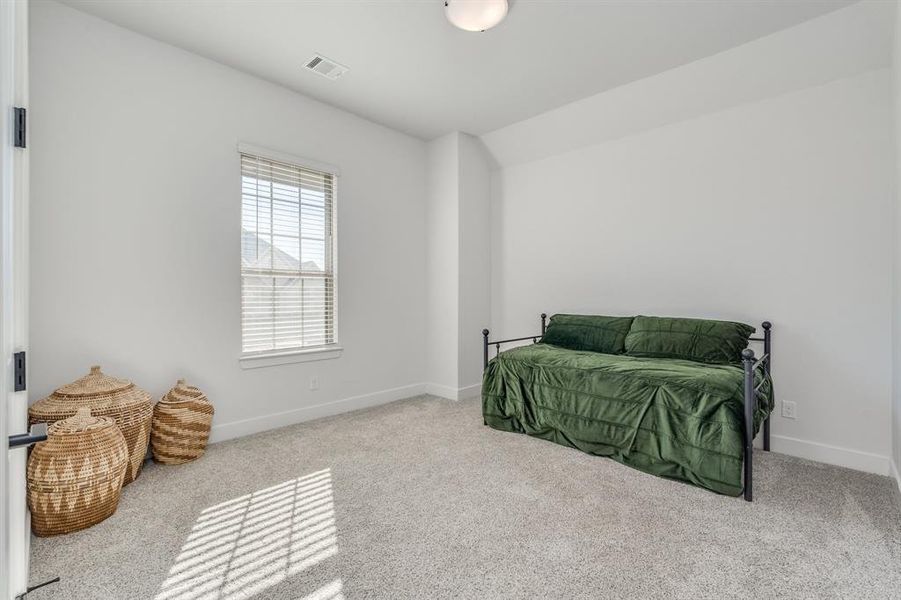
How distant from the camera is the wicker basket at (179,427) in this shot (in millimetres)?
2592

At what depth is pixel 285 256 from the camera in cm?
344

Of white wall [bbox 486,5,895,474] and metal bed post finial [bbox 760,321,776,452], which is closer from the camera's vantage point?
white wall [bbox 486,5,895,474]

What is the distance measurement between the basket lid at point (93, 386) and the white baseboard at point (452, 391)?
254 centimetres

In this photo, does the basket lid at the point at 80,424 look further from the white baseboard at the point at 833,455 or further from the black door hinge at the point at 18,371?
the white baseboard at the point at 833,455

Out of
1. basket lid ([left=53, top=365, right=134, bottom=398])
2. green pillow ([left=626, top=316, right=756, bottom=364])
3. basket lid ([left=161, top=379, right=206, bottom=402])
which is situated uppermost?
green pillow ([left=626, top=316, right=756, bottom=364])

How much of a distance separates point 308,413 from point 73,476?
1726 millimetres

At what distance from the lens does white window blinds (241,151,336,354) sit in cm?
324

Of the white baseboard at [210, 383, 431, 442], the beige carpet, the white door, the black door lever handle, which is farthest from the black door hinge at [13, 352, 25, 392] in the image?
the white baseboard at [210, 383, 431, 442]

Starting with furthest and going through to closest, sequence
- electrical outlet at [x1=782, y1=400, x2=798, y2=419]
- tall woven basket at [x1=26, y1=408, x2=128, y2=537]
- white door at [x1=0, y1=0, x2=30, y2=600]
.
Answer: electrical outlet at [x1=782, y1=400, x2=798, y2=419], tall woven basket at [x1=26, y1=408, x2=128, y2=537], white door at [x1=0, y1=0, x2=30, y2=600]

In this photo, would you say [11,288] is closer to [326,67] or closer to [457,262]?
[326,67]

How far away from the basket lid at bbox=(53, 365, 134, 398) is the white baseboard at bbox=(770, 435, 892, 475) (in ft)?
13.2

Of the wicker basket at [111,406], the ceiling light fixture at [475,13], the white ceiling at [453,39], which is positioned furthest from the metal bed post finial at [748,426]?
the wicker basket at [111,406]

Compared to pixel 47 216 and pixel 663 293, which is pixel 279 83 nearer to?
pixel 47 216

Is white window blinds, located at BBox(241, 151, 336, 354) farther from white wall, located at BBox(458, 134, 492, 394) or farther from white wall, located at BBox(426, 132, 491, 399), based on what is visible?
white wall, located at BBox(458, 134, 492, 394)
